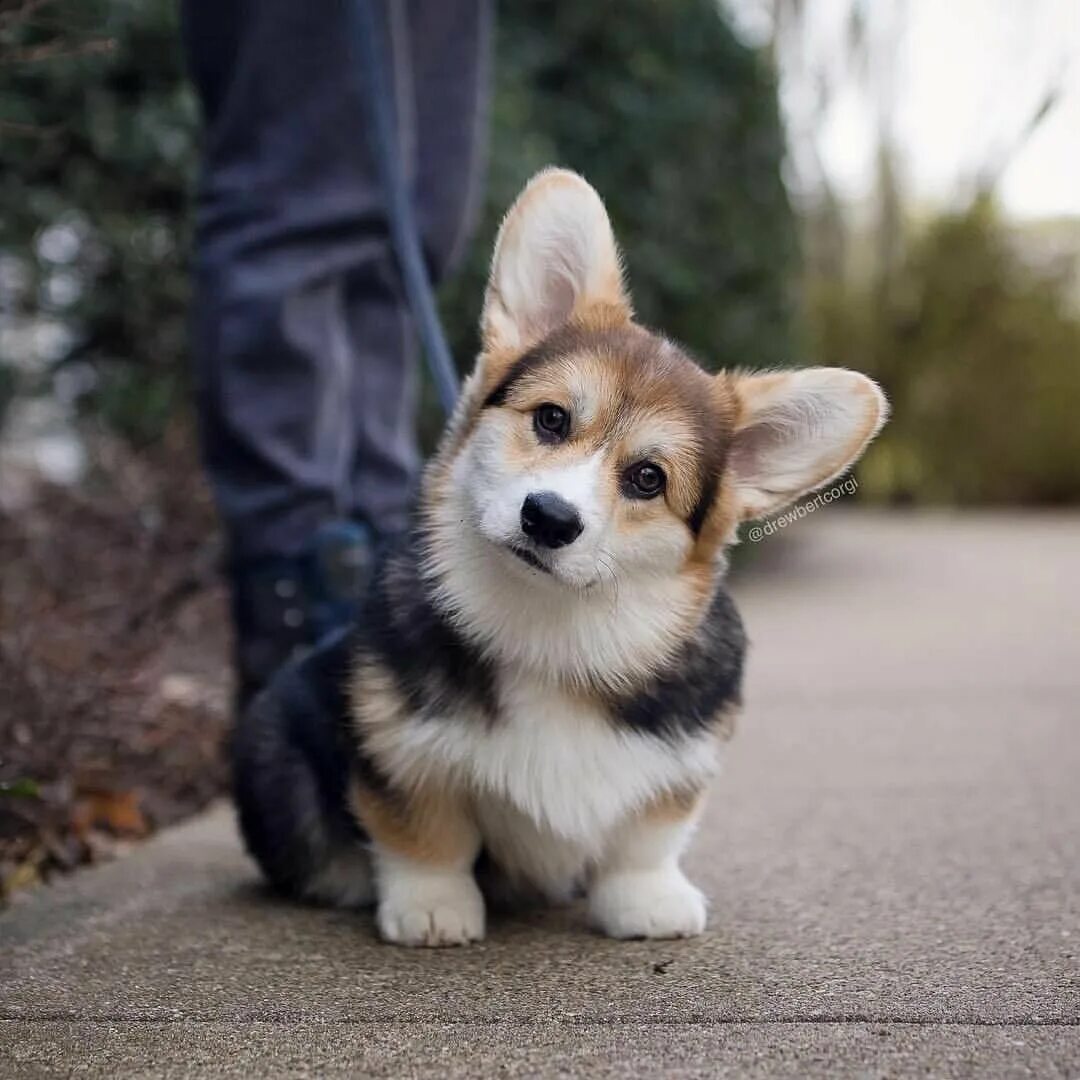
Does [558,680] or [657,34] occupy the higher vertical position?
[657,34]

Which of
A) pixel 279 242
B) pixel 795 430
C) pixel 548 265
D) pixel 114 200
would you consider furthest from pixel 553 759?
pixel 114 200

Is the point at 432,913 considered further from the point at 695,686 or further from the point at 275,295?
the point at 275,295

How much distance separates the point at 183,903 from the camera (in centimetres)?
274

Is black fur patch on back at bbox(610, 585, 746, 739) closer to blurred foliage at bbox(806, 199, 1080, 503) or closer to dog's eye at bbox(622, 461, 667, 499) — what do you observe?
dog's eye at bbox(622, 461, 667, 499)

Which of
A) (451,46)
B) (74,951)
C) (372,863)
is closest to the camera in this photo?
(74,951)

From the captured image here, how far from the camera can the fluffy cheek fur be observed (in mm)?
2336

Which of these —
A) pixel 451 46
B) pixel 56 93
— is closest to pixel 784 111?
pixel 56 93

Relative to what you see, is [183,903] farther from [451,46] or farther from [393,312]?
[451,46]

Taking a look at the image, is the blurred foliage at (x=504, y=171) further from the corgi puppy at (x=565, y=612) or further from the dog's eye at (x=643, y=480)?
the dog's eye at (x=643, y=480)

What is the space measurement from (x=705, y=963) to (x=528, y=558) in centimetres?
69

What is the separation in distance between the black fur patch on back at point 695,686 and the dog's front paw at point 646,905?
28 centimetres

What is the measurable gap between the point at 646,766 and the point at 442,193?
73.4 inches

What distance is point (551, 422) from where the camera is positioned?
2488 mm

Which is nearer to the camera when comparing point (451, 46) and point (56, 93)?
point (451, 46)
